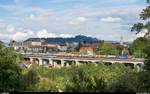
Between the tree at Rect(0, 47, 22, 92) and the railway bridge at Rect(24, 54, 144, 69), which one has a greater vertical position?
the tree at Rect(0, 47, 22, 92)

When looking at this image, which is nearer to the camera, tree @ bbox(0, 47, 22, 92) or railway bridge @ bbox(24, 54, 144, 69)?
tree @ bbox(0, 47, 22, 92)

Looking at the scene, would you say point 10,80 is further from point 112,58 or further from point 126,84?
point 112,58

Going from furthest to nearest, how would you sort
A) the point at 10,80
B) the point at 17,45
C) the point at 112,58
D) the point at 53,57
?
the point at 17,45 → the point at 53,57 → the point at 112,58 → the point at 10,80

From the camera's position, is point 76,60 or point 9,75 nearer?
point 9,75

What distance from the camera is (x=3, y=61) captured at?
22.6 metres

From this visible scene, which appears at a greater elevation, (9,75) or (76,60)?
(9,75)

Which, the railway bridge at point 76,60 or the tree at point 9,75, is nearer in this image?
the tree at point 9,75

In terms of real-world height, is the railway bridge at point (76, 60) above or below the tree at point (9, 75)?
below

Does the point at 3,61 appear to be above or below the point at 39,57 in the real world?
above

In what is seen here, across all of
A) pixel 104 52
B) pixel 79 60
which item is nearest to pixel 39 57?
pixel 79 60

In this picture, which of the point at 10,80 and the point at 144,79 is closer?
the point at 144,79

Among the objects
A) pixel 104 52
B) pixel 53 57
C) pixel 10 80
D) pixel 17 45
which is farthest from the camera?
pixel 17 45

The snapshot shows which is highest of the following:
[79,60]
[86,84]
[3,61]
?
[3,61]

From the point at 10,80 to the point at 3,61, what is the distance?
1990mm
